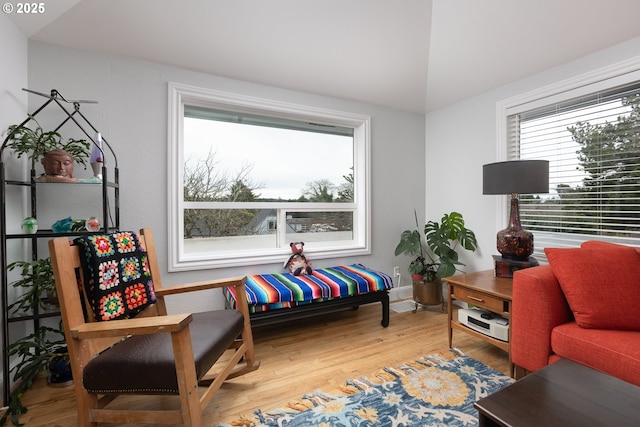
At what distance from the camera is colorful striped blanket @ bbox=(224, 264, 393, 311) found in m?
2.18

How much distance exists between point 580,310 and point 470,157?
1888 mm

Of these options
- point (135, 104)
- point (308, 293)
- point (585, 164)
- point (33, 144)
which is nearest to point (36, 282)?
point (33, 144)

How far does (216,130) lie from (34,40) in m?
1.29

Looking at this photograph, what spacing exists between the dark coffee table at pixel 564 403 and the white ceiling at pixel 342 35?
2225 millimetres

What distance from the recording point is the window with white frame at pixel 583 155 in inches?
81.2

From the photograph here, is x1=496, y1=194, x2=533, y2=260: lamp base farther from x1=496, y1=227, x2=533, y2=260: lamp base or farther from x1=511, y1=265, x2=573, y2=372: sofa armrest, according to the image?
x1=511, y1=265, x2=573, y2=372: sofa armrest

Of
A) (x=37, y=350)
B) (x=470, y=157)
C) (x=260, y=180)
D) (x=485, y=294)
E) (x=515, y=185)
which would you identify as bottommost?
(x=37, y=350)

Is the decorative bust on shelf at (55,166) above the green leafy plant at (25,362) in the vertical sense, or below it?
above

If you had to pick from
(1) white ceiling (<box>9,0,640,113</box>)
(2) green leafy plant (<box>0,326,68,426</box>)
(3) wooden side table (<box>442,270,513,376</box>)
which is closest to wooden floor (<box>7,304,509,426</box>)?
(2) green leafy plant (<box>0,326,68,426</box>)

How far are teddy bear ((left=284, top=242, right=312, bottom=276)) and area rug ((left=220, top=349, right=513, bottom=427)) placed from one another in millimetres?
1086

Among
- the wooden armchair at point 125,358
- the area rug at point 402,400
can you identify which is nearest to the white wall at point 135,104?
→ the wooden armchair at point 125,358

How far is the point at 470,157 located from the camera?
305 centimetres

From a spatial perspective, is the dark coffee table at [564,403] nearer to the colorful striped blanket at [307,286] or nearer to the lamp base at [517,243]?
the lamp base at [517,243]

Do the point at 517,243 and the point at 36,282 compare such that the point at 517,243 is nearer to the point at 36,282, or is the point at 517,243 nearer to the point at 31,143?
the point at 36,282
